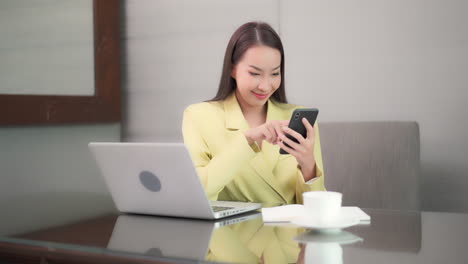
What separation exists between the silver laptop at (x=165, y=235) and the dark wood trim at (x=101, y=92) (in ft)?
6.16

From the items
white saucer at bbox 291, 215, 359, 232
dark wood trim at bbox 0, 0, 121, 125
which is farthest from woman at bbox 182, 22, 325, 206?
dark wood trim at bbox 0, 0, 121, 125

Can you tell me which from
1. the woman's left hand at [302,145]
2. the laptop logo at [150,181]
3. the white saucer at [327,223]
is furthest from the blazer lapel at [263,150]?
the white saucer at [327,223]

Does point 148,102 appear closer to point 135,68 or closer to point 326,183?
point 135,68

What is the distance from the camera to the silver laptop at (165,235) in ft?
3.85

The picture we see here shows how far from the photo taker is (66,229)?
1487 mm

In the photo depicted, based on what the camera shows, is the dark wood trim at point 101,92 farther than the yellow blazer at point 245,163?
Yes

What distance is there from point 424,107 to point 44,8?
224 centimetres

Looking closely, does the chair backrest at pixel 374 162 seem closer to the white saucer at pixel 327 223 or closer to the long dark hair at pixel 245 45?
the long dark hair at pixel 245 45

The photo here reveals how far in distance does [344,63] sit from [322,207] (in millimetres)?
1894

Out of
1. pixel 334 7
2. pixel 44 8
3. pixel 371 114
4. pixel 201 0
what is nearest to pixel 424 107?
pixel 371 114

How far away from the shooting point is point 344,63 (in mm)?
3072

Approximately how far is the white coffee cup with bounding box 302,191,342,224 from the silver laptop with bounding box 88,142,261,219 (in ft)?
1.04

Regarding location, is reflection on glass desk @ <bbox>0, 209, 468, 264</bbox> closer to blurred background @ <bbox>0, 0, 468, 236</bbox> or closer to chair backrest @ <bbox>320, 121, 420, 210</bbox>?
blurred background @ <bbox>0, 0, 468, 236</bbox>

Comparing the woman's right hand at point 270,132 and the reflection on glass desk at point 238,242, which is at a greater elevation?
the woman's right hand at point 270,132
